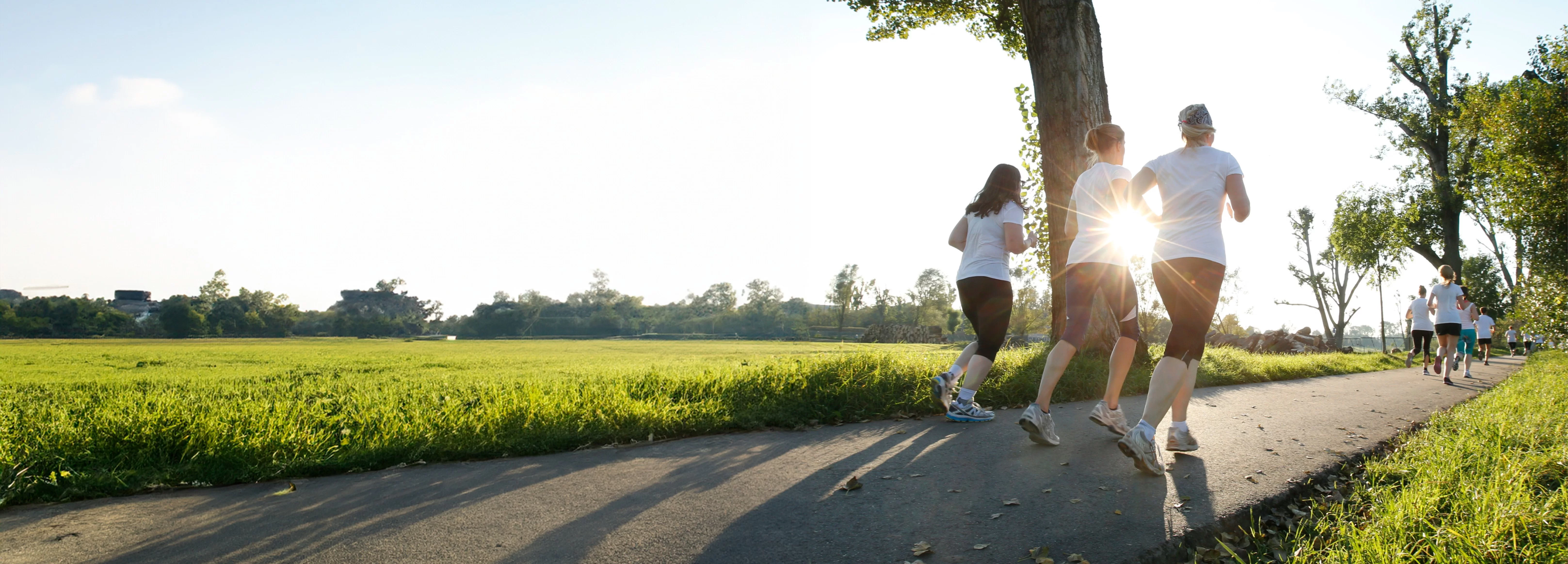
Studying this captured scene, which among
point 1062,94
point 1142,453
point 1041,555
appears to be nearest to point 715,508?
point 1041,555

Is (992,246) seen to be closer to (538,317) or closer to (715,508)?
(715,508)

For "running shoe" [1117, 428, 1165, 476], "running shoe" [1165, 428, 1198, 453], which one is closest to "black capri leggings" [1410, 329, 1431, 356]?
"running shoe" [1165, 428, 1198, 453]

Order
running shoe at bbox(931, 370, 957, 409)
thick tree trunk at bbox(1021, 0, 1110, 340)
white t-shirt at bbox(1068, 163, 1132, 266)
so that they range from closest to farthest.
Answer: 1. white t-shirt at bbox(1068, 163, 1132, 266)
2. running shoe at bbox(931, 370, 957, 409)
3. thick tree trunk at bbox(1021, 0, 1110, 340)

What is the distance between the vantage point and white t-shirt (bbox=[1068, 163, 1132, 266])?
4.13 meters

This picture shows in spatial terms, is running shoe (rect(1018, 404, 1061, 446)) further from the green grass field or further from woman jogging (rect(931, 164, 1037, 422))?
the green grass field

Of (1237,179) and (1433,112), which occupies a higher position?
(1433,112)

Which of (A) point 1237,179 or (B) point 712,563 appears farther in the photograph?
(A) point 1237,179

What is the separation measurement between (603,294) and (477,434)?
382ft

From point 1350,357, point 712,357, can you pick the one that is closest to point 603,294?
point 712,357

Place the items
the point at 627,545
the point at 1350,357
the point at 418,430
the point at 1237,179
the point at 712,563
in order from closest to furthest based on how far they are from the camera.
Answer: the point at 712,563 → the point at 627,545 → the point at 1237,179 → the point at 418,430 → the point at 1350,357

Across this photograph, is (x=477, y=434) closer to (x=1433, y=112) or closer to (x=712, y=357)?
(x=712, y=357)

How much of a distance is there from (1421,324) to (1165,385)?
481 inches

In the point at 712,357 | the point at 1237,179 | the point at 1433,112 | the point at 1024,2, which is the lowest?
the point at 712,357

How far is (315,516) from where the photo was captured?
2793 millimetres
